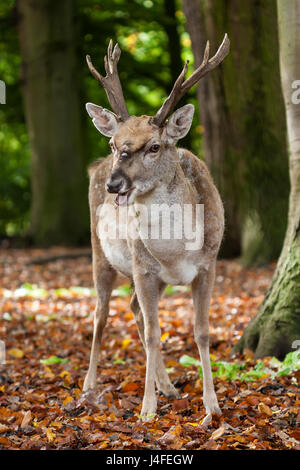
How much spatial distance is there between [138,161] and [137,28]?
14972 millimetres

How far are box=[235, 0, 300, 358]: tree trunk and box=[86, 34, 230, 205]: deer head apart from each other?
121 cm

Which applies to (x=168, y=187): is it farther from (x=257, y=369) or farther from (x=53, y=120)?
(x=53, y=120)

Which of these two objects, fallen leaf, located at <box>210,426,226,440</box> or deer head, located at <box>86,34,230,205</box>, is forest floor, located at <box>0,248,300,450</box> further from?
deer head, located at <box>86,34,230,205</box>

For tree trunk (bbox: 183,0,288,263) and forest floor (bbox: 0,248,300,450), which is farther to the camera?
tree trunk (bbox: 183,0,288,263)

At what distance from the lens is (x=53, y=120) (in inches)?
632

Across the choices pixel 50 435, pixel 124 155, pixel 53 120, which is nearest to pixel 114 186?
pixel 124 155

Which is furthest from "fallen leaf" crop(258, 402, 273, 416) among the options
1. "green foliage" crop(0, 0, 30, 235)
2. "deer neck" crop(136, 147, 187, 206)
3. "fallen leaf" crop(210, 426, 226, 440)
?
"green foliage" crop(0, 0, 30, 235)

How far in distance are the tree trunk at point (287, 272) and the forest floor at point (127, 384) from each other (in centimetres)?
21

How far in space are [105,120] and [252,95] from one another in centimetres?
566

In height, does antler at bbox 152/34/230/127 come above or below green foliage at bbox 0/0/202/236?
below

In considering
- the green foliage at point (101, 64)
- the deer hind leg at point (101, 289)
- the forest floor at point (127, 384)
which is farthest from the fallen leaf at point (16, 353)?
the green foliage at point (101, 64)

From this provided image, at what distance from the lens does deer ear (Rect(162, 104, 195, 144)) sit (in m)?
4.71

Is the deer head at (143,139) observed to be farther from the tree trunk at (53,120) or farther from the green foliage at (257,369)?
the tree trunk at (53,120)

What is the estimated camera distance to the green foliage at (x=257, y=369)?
5.27 meters
